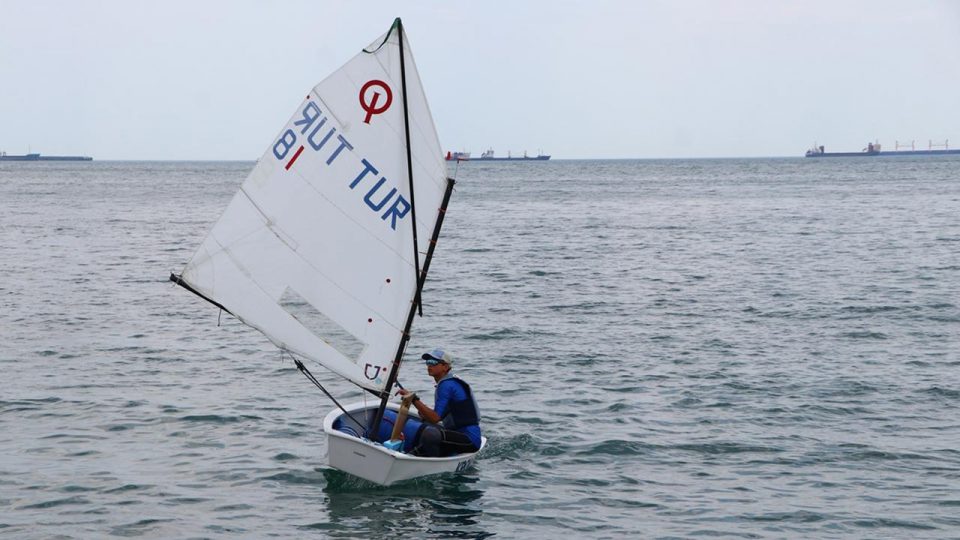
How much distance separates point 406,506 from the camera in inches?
674

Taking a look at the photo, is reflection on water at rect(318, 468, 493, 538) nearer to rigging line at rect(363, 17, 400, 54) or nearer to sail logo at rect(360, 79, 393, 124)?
sail logo at rect(360, 79, 393, 124)

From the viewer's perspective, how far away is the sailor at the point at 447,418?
17.9m

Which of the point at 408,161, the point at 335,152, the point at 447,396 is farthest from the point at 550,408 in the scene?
the point at 335,152

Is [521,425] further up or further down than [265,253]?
Result: further down

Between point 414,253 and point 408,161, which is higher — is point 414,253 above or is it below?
below

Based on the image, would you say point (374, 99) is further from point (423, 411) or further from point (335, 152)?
point (423, 411)

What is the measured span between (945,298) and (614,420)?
→ 72.7 ft

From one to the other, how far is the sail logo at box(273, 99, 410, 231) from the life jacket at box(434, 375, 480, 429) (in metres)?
3.01

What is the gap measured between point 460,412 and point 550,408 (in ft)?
18.9

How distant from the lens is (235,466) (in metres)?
19.2

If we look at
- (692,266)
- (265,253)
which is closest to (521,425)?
(265,253)

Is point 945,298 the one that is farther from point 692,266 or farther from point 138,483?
point 138,483

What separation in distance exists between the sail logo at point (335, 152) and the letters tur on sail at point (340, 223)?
0.05 feet

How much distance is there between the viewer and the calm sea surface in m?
16.9
